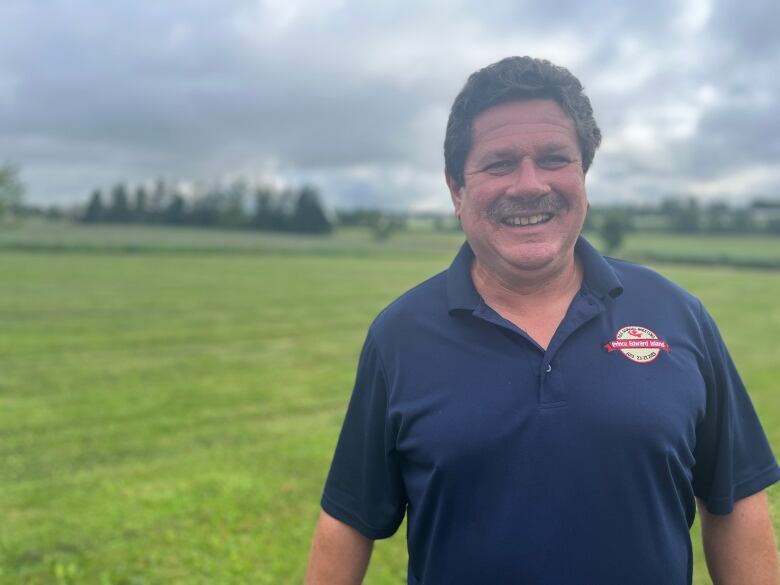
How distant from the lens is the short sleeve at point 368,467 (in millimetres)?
1997

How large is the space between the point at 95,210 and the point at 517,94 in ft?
276

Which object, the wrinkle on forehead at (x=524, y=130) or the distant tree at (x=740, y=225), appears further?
the distant tree at (x=740, y=225)

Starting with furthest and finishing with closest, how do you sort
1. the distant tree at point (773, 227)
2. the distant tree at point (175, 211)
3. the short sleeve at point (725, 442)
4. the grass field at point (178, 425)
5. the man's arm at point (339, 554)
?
the distant tree at point (175, 211)
the distant tree at point (773, 227)
the grass field at point (178, 425)
the man's arm at point (339, 554)
the short sleeve at point (725, 442)

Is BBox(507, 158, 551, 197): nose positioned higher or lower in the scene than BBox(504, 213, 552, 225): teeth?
higher

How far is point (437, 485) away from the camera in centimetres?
184

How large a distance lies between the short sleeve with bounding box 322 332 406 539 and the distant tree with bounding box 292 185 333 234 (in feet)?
227

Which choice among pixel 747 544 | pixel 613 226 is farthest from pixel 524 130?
pixel 613 226

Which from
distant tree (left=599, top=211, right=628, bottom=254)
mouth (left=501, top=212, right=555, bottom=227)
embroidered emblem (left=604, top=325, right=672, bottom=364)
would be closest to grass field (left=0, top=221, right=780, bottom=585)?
embroidered emblem (left=604, top=325, right=672, bottom=364)

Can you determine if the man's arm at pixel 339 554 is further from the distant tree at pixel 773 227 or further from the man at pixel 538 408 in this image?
the distant tree at pixel 773 227

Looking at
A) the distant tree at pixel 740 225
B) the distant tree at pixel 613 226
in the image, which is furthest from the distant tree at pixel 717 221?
the distant tree at pixel 613 226

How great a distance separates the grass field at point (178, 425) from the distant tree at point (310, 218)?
164 ft

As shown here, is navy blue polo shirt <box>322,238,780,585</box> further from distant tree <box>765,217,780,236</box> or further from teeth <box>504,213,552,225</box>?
distant tree <box>765,217,780,236</box>

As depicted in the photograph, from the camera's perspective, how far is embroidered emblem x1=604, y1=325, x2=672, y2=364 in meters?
1.82

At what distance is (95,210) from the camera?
78.2m
